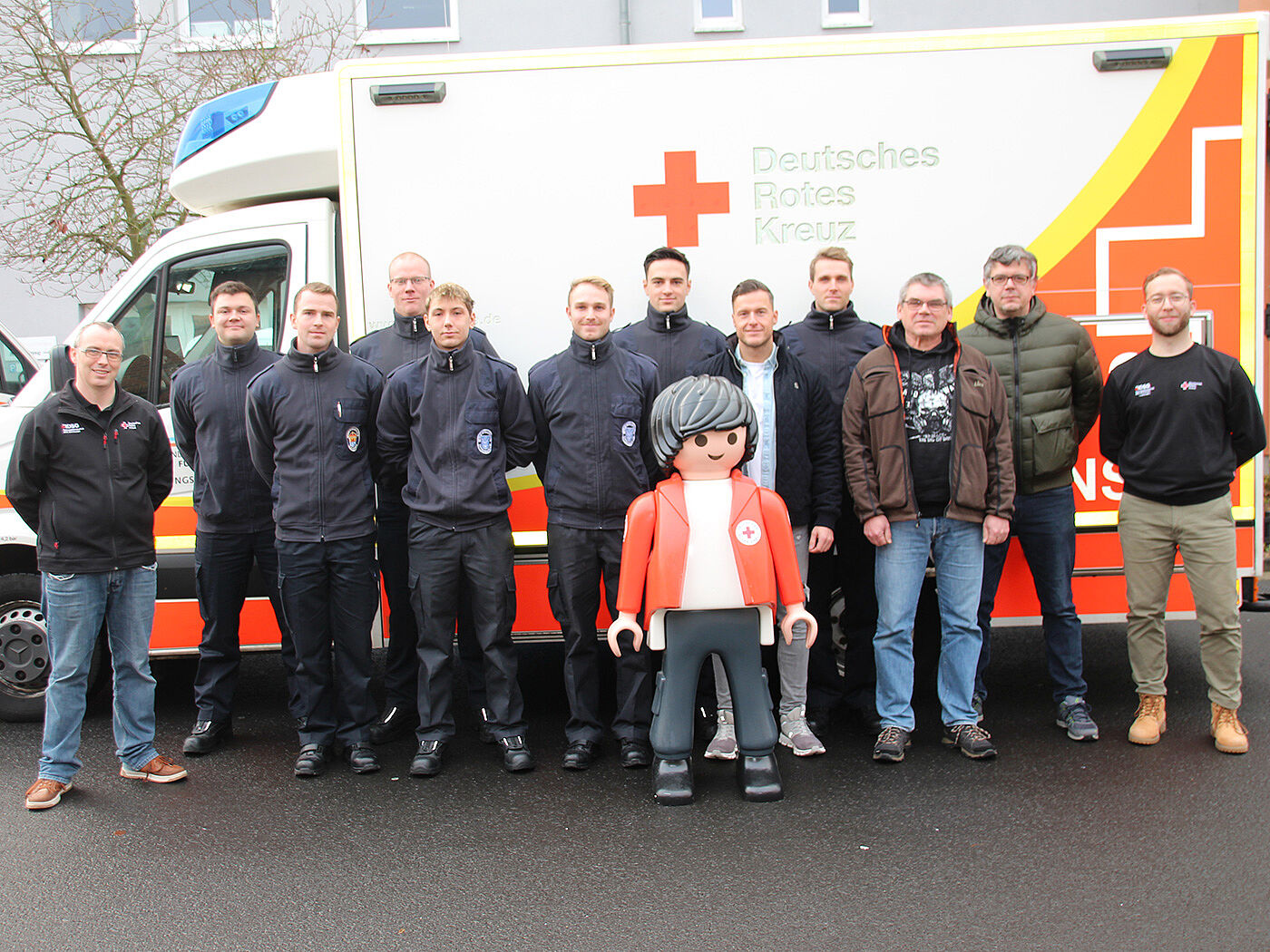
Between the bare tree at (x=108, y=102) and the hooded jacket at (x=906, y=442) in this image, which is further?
the bare tree at (x=108, y=102)

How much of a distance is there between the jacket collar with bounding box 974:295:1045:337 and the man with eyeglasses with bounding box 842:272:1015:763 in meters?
0.24

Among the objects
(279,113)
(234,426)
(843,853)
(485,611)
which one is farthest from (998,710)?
(279,113)

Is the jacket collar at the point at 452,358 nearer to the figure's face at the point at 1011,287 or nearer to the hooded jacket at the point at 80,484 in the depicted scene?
the hooded jacket at the point at 80,484

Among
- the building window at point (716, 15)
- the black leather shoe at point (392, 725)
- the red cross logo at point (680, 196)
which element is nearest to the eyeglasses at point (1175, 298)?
the red cross logo at point (680, 196)

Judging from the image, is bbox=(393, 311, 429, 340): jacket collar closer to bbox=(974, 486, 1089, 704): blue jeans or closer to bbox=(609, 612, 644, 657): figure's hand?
bbox=(609, 612, 644, 657): figure's hand

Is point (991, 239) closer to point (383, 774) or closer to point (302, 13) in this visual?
point (383, 774)

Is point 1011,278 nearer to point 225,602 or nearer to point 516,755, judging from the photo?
point 516,755

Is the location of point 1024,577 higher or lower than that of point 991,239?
lower

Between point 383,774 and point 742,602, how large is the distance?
5.61 ft

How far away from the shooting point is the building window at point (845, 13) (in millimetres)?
12336

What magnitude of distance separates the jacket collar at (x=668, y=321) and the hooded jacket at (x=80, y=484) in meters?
2.15

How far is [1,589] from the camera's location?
4.79 m

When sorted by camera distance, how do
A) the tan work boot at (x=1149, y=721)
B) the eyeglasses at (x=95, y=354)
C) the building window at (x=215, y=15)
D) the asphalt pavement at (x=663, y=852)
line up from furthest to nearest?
the building window at (x=215, y=15) < the tan work boot at (x=1149, y=721) < the eyeglasses at (x=95, y=354) < the asphalt pavement at (x=663, y=852)

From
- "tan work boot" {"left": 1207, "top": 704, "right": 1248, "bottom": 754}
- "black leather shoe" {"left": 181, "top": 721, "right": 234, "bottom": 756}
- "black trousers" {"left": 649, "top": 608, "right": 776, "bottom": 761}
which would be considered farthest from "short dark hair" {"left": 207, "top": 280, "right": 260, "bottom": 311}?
"tan work boot" {"left": 1207, "top": 704, "right": 1248, "bottom": 754}
